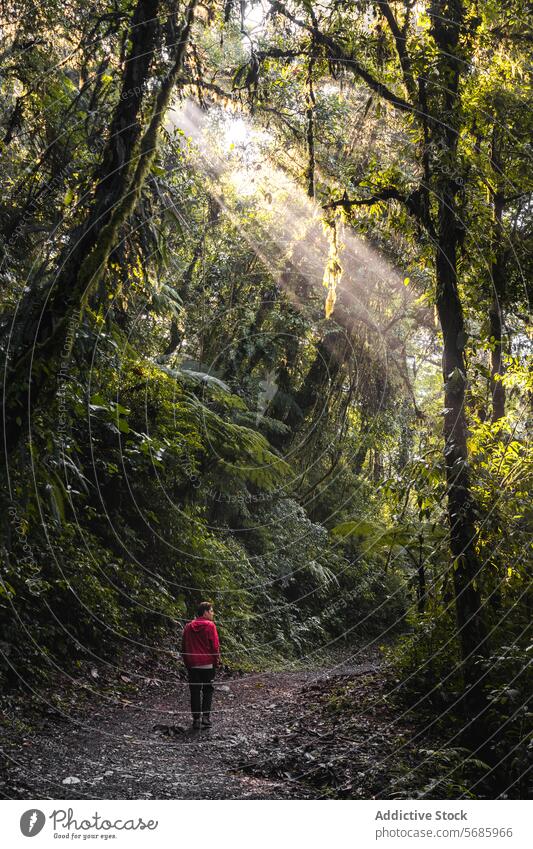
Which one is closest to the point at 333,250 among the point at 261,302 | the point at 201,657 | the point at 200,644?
the point at 200,644

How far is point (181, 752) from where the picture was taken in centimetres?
660

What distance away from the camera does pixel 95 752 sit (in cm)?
589

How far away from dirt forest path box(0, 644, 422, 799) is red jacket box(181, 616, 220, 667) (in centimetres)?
76

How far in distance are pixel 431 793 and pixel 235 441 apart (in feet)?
29.2

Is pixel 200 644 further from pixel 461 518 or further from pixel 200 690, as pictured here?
pixel 461 518

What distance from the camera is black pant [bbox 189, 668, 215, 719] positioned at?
25.5 feet

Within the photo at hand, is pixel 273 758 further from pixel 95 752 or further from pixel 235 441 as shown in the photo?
pixel 235 441

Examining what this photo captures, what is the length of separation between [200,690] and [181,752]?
1.20 meters

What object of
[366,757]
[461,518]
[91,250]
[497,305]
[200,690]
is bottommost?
[366,757]

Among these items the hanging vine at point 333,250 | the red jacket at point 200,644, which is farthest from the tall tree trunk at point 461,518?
the red jacket at point 200,644
